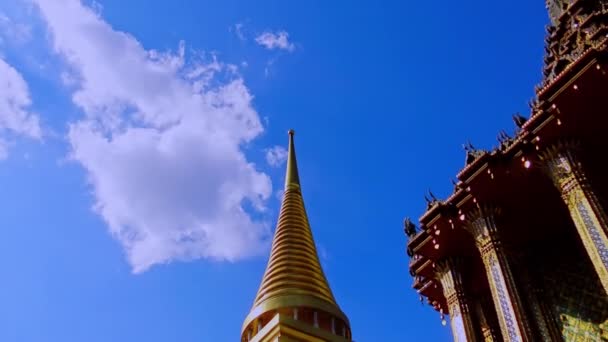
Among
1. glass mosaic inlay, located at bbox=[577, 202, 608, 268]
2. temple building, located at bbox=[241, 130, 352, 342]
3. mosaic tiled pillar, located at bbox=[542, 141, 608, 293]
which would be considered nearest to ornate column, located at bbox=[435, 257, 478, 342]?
mosaic tiled pillar, located at bbox=[542, 141, 608, 293]

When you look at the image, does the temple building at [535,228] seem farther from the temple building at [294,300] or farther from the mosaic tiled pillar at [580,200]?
the temple building at [294,300]

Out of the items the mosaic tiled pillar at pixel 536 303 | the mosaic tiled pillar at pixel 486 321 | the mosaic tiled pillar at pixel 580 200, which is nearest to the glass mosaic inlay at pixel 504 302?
the mosaic tiled pillar at pixel 536 303

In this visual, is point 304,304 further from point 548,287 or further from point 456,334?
point 548,287

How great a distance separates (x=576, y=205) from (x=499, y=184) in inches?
72.0

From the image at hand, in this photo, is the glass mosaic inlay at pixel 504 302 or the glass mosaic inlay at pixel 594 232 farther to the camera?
the glass mosaic inlay at pixel 504 302

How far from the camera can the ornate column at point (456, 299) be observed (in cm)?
1242

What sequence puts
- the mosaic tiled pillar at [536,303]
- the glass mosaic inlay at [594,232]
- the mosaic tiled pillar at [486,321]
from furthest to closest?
the mosaic tiled pillar at [486,321], the mosaic tiled pillar at [536,303], the glass mosaic inlay at [594,232]

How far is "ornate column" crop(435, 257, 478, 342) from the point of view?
1242cm

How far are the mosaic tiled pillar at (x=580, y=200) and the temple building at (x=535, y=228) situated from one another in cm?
2

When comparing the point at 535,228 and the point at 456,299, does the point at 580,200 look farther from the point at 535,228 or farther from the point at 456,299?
the point at 456,299

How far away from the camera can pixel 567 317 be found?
11.6m

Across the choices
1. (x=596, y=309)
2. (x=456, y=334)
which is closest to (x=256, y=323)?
(x=456, y=334)

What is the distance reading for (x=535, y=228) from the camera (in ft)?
43.1

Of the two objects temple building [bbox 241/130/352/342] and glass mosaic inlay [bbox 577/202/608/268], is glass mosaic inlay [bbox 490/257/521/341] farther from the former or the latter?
temple building [bbox 241/130/352/342]
